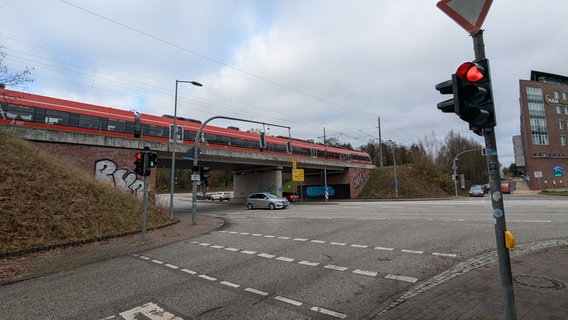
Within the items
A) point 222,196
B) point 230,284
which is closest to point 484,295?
point 230,284

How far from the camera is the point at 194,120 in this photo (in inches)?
1150

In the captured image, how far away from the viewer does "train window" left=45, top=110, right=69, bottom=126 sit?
61.0ft

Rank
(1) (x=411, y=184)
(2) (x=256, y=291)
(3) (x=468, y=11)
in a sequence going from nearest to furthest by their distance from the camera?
(3) (x=468, y=11) → (2) (x=256, y=291) → (1) (x=411, y=184)

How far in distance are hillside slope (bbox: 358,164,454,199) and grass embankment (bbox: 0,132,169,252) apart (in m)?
35.5

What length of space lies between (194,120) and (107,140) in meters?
9.95

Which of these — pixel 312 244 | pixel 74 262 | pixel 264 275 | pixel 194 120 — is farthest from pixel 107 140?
pixel 264 275

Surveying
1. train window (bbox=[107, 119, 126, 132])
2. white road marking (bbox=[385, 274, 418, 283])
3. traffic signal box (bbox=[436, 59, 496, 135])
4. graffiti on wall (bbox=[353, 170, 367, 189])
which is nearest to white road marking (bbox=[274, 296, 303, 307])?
white road marking (bbox=[385, 274, 418, 283])

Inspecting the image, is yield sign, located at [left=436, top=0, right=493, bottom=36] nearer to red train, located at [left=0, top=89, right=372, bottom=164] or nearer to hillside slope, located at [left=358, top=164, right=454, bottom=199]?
red train, located at [left=0, top=89, right=372, bottom=164]

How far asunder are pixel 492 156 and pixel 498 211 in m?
0.62

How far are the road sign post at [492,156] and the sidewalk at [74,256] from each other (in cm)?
905

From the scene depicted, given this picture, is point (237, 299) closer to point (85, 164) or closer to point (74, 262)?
point (74, 262)

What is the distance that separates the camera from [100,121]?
20.8 metres

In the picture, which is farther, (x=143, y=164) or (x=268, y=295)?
(x=143, y=164)

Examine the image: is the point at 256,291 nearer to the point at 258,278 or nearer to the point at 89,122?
the point at 258,278
